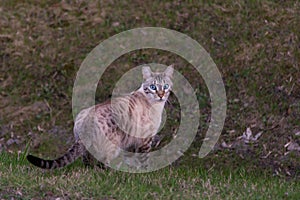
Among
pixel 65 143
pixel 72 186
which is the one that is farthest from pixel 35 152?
pixel 72 186

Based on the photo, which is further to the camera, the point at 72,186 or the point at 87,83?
the point at 87,83

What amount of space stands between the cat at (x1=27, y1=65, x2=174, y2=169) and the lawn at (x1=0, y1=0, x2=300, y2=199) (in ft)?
0.88

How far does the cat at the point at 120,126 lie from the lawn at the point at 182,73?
0.88 ft

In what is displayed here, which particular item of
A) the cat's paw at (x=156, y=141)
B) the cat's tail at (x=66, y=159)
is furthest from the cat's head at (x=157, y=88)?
the cat's paw at (x=156, y=141)

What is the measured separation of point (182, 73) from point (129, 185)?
5.01 meters

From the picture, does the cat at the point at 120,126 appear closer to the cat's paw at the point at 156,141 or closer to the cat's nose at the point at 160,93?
the cat's nose at the point at 160,93

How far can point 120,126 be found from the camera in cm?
911

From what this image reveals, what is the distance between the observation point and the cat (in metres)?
8.80

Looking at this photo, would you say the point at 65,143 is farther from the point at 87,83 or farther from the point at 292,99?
the point at 292,99

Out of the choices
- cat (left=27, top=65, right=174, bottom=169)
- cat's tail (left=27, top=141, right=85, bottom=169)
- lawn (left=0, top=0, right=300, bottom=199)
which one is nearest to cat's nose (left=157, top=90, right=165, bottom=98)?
cat (left=27, top=65, right=174, bottom=169)

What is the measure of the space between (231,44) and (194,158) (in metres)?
3.00

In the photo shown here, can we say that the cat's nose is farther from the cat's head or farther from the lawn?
the lawn

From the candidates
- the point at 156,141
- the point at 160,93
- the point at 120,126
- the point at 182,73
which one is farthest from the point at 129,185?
the point at 182,73

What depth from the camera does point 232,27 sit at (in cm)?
1328
